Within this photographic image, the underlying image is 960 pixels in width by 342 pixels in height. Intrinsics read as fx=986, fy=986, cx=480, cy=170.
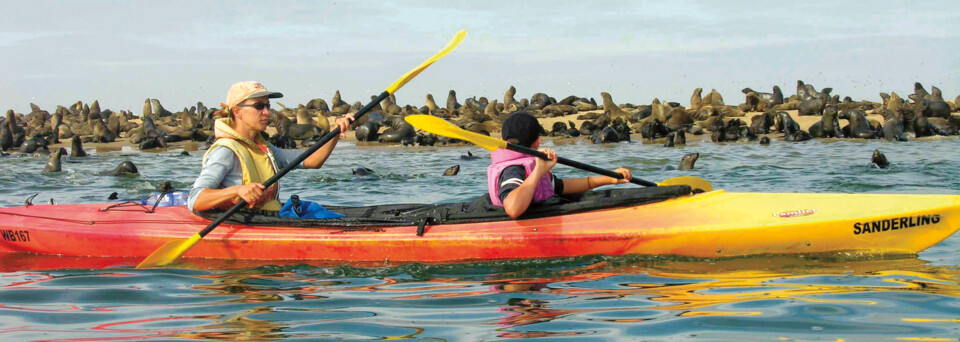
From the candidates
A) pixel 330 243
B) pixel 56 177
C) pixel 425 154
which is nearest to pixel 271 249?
pixel 330 243

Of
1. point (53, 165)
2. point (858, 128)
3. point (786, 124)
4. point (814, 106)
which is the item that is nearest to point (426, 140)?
point (786, 124)

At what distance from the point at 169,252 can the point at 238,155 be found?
903mm

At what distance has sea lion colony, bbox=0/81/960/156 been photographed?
65.4 ft

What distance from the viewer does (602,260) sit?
621cm

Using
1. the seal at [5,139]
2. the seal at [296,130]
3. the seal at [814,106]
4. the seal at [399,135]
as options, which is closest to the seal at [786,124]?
the seal at [814,106]

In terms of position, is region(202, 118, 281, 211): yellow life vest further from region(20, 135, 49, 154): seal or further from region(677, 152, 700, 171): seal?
region(20, 135, 49, 154): seal

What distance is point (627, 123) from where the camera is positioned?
Answer: 24.0 metres

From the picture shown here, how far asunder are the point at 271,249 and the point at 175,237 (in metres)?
0.73

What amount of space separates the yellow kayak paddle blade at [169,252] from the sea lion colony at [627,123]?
13775 mm

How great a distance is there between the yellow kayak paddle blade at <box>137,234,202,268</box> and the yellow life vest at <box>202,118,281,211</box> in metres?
0.57

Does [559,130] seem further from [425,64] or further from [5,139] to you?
[425,64]

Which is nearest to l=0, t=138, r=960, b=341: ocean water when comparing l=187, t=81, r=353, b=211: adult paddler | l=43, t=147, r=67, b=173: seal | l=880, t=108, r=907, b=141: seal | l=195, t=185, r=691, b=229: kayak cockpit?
l=195, t=185, r=691, b=229: kayak cockpit

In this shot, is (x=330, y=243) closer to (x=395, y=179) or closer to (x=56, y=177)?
(x=395, y=179)

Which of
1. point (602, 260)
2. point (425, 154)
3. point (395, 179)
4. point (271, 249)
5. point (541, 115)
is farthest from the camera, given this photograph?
point (541, 115)
